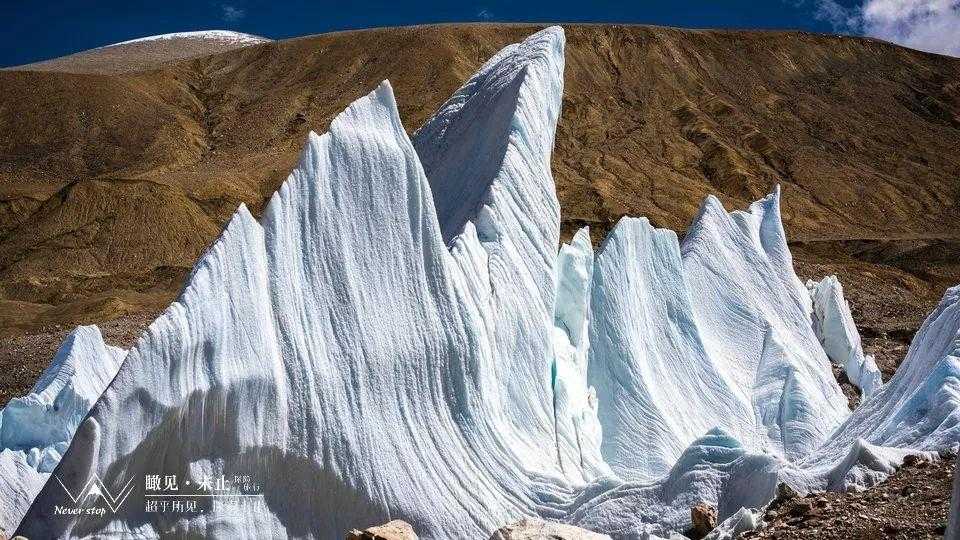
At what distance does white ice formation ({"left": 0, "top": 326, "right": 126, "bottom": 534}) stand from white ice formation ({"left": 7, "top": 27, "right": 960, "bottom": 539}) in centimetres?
381

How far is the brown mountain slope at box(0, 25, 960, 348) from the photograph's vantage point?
4622 cm

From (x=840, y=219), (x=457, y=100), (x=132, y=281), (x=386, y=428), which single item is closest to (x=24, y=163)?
(x=132, y=281)

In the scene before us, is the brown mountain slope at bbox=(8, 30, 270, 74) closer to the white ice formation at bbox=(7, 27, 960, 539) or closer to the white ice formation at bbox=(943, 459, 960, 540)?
the white ice formation at bbox=(7, 27, 960, 539)

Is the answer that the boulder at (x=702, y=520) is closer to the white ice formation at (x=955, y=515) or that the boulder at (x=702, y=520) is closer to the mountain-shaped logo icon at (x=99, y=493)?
the white ice formation at (x=955, y=515)

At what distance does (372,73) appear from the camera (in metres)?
75.9

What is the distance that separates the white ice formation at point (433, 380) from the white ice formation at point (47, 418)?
3.81 metres

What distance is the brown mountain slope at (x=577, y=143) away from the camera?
46219mm

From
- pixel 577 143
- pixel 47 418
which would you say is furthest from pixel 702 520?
pixel 577 143

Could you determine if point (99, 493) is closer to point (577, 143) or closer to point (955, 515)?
point (955, 515)

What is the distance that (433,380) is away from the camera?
917 centimetres

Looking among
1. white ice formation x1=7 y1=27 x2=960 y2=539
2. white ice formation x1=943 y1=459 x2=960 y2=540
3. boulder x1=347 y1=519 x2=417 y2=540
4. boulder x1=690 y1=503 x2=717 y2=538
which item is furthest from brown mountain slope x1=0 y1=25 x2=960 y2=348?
white ice formation x1=943 y1=459 x2=960 y2=540

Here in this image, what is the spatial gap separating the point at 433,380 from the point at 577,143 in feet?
192

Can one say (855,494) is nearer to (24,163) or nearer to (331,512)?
(331,512)

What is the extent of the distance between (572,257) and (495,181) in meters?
1.58
